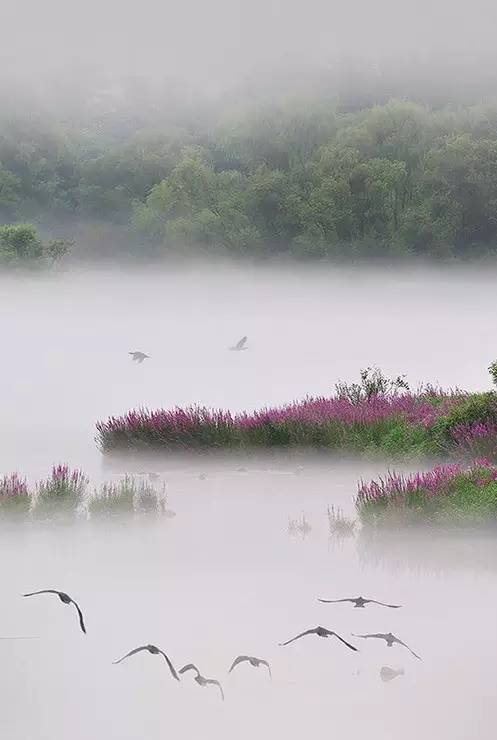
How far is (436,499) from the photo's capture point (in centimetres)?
1086

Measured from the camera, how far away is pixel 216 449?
15.1m

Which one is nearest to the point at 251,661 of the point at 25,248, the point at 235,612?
the point at 235,612

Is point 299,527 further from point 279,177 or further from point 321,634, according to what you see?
point 279,177

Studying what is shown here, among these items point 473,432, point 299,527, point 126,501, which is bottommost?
point 299,527

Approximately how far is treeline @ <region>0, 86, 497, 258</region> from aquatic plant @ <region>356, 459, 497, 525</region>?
37.4 meters

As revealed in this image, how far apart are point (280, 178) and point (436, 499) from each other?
→ 43.8 meters

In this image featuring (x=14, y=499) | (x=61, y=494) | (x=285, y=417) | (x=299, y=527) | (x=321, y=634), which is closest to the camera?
(x=321, y=634)

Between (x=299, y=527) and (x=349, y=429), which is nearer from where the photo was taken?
(x=299, y=527)

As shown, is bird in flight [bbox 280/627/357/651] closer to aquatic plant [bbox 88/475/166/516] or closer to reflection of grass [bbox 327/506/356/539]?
reflection of grass [bbox 327/506/356/539]

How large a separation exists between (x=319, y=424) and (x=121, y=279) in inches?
1449

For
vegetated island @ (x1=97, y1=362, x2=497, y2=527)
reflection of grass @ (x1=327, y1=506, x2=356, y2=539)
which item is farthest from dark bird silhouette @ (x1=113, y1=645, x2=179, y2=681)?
vegetated island @ (x1=97, y1=362, x2=497, y2=527)

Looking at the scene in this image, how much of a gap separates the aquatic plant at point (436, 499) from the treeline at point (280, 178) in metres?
37.4

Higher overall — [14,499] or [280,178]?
[280,178]

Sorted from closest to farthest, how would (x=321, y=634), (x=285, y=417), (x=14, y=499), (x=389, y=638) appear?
(x=321, y=634), (x=389, y=638), (x=14, y=499), (x=285, y=417)
